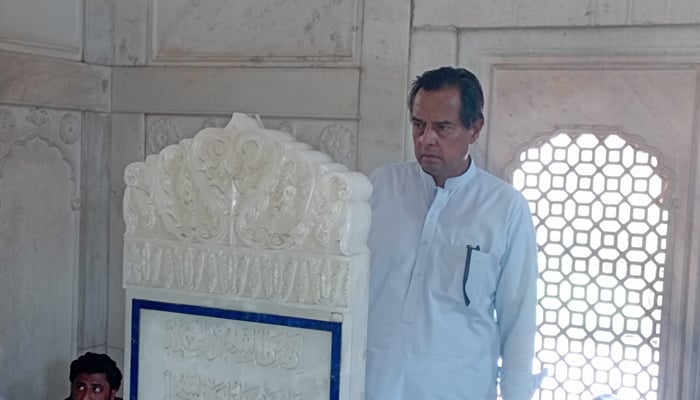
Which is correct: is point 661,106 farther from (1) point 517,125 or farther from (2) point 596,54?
(1) point 517,125

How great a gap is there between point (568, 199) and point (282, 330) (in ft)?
3.36

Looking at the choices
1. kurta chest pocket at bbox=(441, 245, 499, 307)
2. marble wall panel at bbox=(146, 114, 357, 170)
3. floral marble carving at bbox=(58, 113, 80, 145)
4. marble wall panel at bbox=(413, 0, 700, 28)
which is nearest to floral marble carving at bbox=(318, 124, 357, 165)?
marble wall panel at bbox=(146, 114, 357, 170)

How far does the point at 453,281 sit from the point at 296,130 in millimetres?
853

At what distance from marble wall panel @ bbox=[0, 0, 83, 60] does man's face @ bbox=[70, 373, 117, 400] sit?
3.25ft

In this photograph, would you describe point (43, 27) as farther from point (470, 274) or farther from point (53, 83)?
point (470, 274)

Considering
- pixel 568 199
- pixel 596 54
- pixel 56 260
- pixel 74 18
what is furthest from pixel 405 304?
pixel 74 18

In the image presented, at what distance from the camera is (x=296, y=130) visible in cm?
248

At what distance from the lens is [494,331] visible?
1.91 meters

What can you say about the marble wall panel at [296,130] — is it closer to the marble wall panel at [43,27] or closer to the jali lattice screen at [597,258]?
the marble wall panel at [43,27]

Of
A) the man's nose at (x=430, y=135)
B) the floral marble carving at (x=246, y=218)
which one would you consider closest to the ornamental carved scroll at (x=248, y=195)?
the floral marble carving at (x=246, y=218)

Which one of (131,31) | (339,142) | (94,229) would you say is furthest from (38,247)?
(339,142)

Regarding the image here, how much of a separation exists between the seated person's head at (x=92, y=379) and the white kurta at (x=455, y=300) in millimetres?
782

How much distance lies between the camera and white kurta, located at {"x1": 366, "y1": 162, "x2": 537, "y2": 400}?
1855 mm

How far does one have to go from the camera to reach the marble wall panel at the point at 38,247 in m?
2.38
